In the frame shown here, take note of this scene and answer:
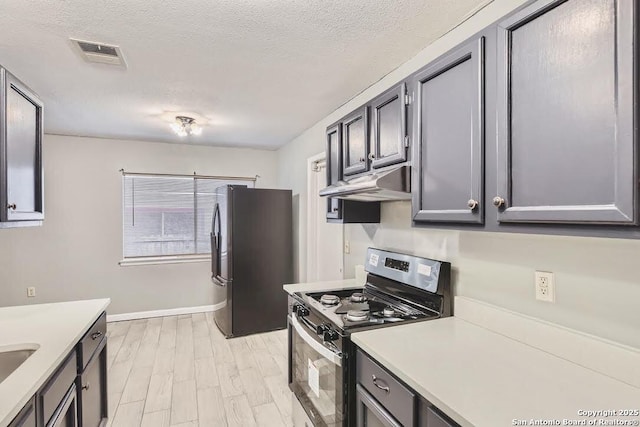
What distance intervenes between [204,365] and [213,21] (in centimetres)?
284

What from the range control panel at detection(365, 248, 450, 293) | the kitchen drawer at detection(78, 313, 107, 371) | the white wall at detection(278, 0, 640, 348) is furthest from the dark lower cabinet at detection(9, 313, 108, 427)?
the white wall at detection(278, 0, 640, 348)

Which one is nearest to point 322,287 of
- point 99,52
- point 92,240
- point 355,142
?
point 355,142

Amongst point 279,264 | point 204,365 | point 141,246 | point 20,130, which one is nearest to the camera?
point 20,130

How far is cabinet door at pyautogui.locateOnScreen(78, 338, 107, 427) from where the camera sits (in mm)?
1771

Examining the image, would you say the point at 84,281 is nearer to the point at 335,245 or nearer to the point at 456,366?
the point at 335,245

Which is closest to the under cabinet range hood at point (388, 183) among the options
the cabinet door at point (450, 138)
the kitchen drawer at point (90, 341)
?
the cabinet door at point (450, 138)

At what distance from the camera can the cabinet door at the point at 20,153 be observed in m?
1.45

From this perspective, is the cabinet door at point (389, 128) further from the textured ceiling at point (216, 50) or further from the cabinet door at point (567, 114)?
the cabinet door at point (567, 114)

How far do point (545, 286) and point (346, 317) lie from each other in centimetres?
90

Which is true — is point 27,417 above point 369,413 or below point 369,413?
above

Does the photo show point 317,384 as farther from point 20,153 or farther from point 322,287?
point 20,153

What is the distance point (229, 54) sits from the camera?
2053 mm

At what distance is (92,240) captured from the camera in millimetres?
4219

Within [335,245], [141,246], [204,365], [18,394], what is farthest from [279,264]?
[18,394]
